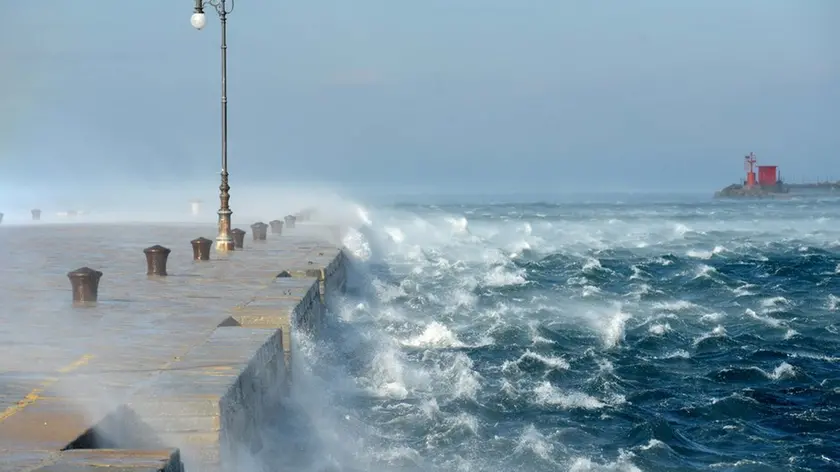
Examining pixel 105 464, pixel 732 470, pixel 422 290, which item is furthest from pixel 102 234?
pixel 105 464

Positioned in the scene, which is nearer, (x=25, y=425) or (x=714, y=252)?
(x=25, y=425)

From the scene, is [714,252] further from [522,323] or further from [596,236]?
[522,323]

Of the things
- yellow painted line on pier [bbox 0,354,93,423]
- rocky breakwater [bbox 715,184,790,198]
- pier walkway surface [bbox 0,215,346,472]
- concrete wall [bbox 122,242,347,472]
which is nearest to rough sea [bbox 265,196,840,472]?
concrete wall [bbox 122,242,347,472]

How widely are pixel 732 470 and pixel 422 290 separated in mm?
13450

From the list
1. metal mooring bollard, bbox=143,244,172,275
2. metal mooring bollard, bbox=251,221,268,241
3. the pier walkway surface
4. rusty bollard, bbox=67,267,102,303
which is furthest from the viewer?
metal mooring bollard, bbox=251,221,268,241

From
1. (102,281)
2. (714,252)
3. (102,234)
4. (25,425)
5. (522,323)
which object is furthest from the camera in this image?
(714,252)

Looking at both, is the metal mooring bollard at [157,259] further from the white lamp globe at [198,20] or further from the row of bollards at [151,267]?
the white lamp globe at [198,20]

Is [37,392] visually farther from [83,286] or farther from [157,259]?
[157,259]

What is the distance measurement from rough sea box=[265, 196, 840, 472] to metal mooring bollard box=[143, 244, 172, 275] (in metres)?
2.87

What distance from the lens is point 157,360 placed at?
8.53 metres

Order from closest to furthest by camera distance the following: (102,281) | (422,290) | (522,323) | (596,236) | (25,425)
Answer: (25,425)
(102,281)
(522,323)
(422,290)
(596,236)

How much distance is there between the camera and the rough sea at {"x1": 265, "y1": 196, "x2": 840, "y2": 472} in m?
9.85

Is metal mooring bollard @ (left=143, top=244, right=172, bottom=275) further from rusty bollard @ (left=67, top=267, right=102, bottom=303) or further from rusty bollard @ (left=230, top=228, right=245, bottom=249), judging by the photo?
rusty bollard @ (left=230, top=228, right=245, bottom=249)

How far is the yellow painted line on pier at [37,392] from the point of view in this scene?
653cm
